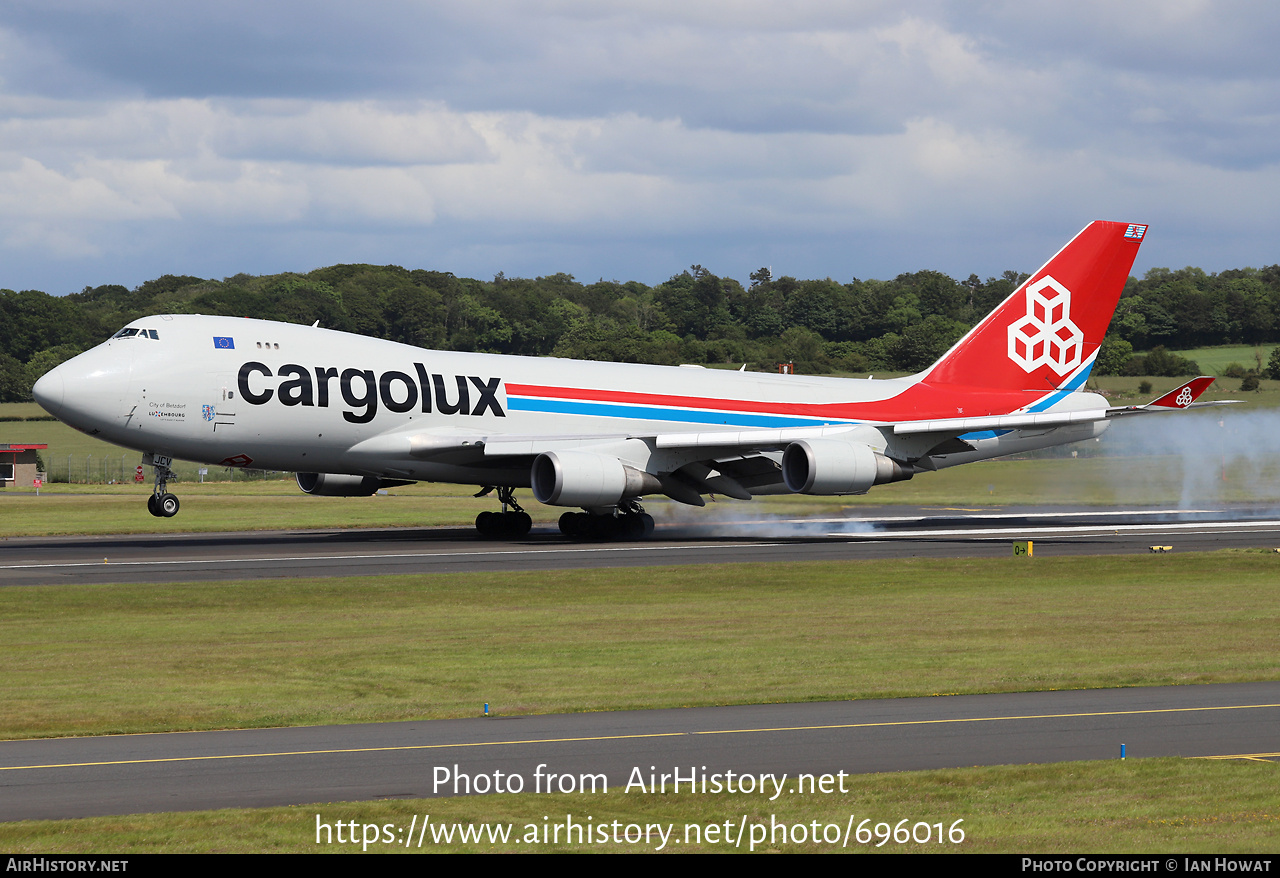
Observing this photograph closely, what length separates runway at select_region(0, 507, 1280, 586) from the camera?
101ft

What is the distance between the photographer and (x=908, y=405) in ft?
146

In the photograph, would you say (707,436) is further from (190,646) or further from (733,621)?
(190,646)

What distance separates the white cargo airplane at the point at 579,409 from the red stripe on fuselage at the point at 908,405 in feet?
0.18

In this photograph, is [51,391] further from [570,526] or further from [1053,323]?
[1053,323]

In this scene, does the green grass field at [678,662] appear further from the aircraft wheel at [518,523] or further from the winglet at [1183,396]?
the aircraft wheel at [518,523]

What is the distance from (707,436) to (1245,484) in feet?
103

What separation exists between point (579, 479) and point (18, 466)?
6038 cm

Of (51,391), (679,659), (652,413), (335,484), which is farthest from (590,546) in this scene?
(679,659)

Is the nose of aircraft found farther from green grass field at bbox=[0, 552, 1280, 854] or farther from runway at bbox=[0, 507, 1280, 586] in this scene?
green grass field at bbox=[0, 552, 1280, 854]

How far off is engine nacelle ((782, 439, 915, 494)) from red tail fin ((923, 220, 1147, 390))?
8.77 m

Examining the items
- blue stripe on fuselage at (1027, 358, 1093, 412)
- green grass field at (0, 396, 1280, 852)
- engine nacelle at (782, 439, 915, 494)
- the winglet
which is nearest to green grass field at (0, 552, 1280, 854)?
green grass field at (0, 396, 1280, 852)

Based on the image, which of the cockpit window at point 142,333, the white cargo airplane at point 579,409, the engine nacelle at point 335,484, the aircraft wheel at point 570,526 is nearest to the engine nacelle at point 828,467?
the white cargo airplane at point 579,409

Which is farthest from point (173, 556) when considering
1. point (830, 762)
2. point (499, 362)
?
point (830, 762)
